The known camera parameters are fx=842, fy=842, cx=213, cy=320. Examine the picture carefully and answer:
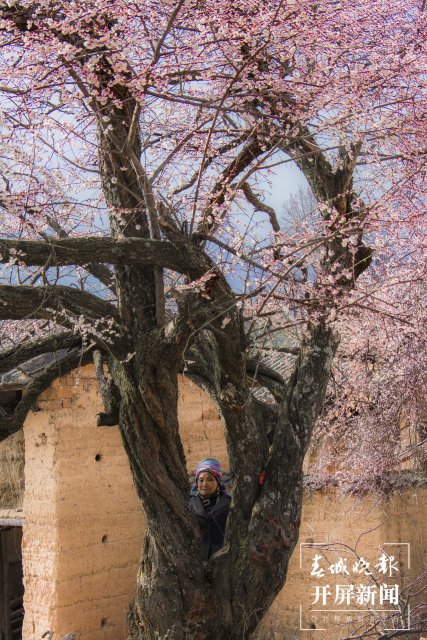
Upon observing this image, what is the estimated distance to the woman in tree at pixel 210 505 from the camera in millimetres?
6195

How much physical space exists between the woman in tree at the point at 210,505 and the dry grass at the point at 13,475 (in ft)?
10.1

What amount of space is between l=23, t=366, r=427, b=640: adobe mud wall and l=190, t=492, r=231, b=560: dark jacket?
80.6 inches

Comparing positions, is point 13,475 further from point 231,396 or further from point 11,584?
point 231,396

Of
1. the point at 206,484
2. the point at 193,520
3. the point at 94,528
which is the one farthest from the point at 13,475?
the point at 193,520

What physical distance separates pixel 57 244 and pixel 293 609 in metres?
4.87

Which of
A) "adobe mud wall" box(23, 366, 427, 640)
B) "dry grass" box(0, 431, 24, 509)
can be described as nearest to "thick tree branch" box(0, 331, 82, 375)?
"adobe mud wall" box(23, 366, 427, 640)

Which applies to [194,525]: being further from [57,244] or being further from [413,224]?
[413,224]

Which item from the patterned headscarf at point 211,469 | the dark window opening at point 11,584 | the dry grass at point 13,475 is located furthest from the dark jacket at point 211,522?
the dark window opening at point 11,584

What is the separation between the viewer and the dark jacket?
243 inches

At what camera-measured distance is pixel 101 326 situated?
5383 millimetres

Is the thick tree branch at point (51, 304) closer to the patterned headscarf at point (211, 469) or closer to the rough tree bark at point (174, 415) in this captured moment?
the rough tree bark at point (174, 415)

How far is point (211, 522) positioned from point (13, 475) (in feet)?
11.3

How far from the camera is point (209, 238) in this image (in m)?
5.31

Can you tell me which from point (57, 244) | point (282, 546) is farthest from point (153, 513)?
point (57, 244)
